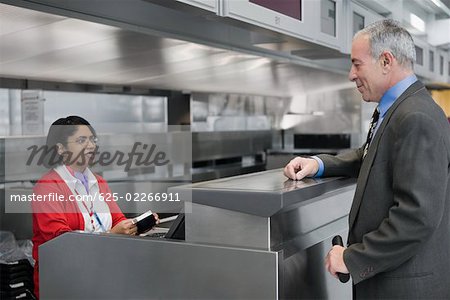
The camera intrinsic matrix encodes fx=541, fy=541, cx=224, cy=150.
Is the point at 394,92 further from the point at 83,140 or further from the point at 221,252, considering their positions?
the point at 83,140

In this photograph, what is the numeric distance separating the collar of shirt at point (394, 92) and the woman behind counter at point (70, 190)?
3.62 feet

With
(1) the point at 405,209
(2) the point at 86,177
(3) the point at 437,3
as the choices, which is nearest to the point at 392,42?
(1) the point at 405,209

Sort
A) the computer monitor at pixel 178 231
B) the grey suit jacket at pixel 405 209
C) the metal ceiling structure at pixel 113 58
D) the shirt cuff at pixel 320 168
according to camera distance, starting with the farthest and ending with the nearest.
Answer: the metal ceiling structure at pixel 113 58, the shirt cuff at pixel 320 168, the computer monitor at pixel 178 231, the grey suit jacket at pixel 405 209


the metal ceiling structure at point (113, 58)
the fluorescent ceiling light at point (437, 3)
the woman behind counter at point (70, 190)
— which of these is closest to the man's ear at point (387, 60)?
the metal ceiling structure at point (113, 58)

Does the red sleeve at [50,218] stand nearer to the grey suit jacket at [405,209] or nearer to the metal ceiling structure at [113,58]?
the metal ceiling structure at [113,58]

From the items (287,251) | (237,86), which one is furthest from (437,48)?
(287,251)

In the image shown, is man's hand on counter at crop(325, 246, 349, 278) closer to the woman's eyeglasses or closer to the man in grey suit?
the man in grey suit

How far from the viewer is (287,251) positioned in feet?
4.07

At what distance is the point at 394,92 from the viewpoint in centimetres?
118

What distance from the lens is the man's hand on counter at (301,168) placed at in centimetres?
142

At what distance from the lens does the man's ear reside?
1144 mm

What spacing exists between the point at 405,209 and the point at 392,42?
1.16 feet

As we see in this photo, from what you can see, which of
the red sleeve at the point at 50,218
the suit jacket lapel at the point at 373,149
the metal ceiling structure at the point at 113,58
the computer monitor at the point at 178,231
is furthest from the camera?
the red sleeve at the point at 50,218

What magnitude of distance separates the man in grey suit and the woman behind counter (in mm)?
1038
